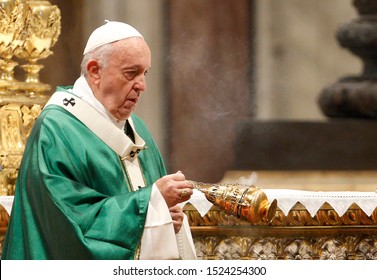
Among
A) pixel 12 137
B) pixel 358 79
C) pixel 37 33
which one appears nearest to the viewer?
pixel 12 137

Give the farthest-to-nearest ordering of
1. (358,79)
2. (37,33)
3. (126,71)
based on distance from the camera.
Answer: (358,79), (37,33), (126,71)

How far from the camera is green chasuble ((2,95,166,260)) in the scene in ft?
17.0

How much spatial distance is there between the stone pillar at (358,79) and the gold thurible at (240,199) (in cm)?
403

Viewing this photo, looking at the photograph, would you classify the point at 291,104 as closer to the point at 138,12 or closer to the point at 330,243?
the point at 138,12

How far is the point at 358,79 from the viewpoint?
933 cm

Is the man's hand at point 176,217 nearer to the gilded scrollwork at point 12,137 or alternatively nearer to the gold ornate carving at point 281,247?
the gold ornate carving at point 281,247

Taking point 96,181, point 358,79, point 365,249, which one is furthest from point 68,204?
point 358,79

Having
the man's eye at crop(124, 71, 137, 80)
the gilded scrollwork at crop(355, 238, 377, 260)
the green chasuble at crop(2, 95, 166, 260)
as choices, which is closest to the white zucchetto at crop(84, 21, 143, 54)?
the man's eye at crop(124, 71, 137, 80)

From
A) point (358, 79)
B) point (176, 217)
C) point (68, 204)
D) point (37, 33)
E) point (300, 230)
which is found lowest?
point (300, 230)

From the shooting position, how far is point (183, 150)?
9109 millimetres

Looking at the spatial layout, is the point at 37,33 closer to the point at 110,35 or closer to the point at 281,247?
the point at 281,247

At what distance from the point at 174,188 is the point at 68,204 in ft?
1.31
